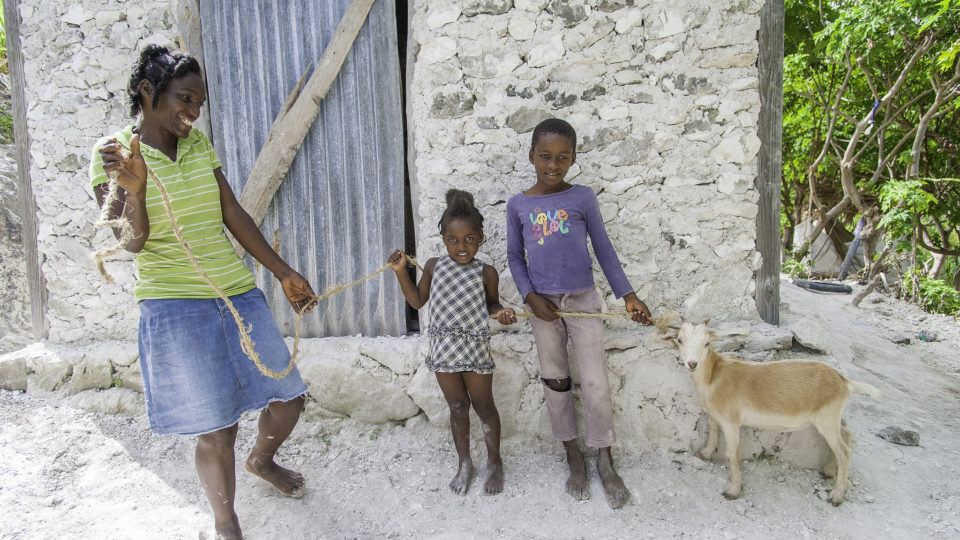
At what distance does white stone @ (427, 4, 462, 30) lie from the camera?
9.43ft

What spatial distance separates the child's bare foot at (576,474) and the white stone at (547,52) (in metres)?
1.94

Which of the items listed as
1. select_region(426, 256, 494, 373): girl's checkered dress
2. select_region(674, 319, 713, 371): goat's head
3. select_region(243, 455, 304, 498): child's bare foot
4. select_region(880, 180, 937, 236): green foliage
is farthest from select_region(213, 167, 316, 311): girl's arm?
select_region(880, 180, 937, 236): green foliage

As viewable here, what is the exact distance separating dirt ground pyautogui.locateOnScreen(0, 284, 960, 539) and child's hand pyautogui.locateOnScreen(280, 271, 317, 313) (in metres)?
1.02

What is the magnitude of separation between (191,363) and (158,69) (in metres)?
1.05

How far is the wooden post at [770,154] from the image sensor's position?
111 inches

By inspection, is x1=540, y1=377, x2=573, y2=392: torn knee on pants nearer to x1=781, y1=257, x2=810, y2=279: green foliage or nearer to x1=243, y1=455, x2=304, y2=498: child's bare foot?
x1=243, y1=455, x2=304, y2=498: child's bare foot

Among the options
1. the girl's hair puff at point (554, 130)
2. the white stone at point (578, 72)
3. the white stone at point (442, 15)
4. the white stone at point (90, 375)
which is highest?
the white stone at point (442, 15)

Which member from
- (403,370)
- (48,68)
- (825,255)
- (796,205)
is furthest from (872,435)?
(796,205)

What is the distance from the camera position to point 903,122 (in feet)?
25.8

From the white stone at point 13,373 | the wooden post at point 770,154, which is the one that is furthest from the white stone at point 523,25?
the white stone at point 13,373

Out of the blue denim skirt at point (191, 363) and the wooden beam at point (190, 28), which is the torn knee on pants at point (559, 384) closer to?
the blue denim skirt at point (191, 363)

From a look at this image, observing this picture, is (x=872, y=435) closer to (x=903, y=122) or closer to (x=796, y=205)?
(x=903, y=122)

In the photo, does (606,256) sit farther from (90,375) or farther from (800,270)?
(800,270)

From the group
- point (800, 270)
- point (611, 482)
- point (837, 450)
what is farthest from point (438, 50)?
point (800, 270)
